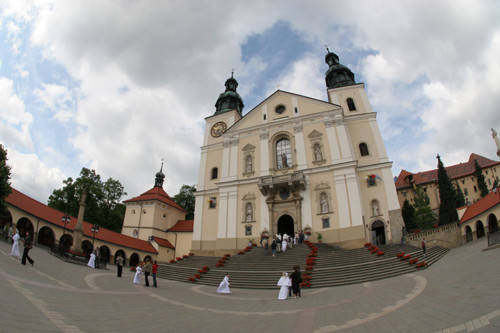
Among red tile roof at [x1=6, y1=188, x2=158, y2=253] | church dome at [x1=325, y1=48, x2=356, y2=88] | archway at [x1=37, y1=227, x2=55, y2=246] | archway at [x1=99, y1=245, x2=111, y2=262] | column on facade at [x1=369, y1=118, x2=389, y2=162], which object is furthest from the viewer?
church dome at [x1=325, y1=48, x2=356, y2=88]

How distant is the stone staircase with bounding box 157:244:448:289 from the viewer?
13.5 metres

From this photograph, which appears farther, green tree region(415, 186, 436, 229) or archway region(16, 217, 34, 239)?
green tree region(415, 186, 436, 229)

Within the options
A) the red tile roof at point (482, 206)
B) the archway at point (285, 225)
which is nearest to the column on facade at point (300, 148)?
the archway at point (285, 225)

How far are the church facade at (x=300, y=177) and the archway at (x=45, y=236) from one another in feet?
41.5

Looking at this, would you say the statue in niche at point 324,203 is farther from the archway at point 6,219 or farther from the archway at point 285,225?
the archway at point 6,219

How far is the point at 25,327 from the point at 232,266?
1468 centimetres

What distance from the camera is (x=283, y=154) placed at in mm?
27031

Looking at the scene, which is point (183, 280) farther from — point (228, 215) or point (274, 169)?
point (274, 169)

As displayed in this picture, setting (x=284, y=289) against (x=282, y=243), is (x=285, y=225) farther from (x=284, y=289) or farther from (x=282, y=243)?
(x=284, y=289)

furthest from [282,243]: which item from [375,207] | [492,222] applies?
[492,222]

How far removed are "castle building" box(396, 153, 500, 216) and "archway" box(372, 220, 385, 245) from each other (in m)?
30.2

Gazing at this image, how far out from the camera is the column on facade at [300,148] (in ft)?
83.1

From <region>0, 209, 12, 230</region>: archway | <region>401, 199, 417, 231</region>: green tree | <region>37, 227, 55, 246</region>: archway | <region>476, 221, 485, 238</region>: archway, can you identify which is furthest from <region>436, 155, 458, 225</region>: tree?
<region>0, 209, 12, 230</region>: archway

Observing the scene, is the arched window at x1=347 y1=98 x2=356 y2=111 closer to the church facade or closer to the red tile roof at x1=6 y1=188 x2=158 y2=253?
the church facade
